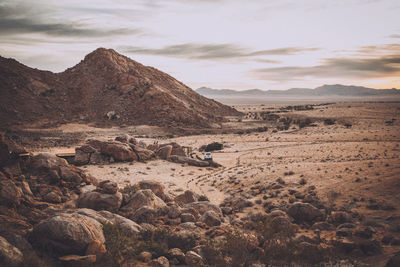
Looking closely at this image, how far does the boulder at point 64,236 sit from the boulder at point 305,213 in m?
6.62

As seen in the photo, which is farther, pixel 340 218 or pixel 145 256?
pixel 340 218

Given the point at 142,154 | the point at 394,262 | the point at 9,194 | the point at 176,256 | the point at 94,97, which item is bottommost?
the point at 176,256

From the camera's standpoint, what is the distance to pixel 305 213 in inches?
383

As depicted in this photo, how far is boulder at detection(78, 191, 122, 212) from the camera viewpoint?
9.26 m

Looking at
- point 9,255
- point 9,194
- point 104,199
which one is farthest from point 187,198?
point 9,255

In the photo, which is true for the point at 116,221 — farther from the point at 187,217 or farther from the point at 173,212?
the point at 187,217

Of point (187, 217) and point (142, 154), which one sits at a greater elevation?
point (142, 154)

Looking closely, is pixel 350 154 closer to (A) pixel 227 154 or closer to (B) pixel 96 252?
(A) pixel 227 154

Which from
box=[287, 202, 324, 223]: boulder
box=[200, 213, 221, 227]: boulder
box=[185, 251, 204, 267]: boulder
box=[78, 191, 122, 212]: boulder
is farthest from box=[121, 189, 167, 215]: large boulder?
box=[287, 202, 324, 223]: boulder

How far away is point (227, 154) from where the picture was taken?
24.6m

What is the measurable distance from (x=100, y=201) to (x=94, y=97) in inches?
1600

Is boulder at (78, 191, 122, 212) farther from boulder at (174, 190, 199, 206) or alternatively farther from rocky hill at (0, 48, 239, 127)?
rocky hill at (0, 48, 239, 127)

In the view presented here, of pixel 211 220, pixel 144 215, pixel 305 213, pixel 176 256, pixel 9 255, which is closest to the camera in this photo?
pixel 9 255

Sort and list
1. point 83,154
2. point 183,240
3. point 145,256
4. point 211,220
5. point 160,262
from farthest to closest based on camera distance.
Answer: point 83,154 → point 211,220 → point 183,240 → point 145,256 → point 160,262
